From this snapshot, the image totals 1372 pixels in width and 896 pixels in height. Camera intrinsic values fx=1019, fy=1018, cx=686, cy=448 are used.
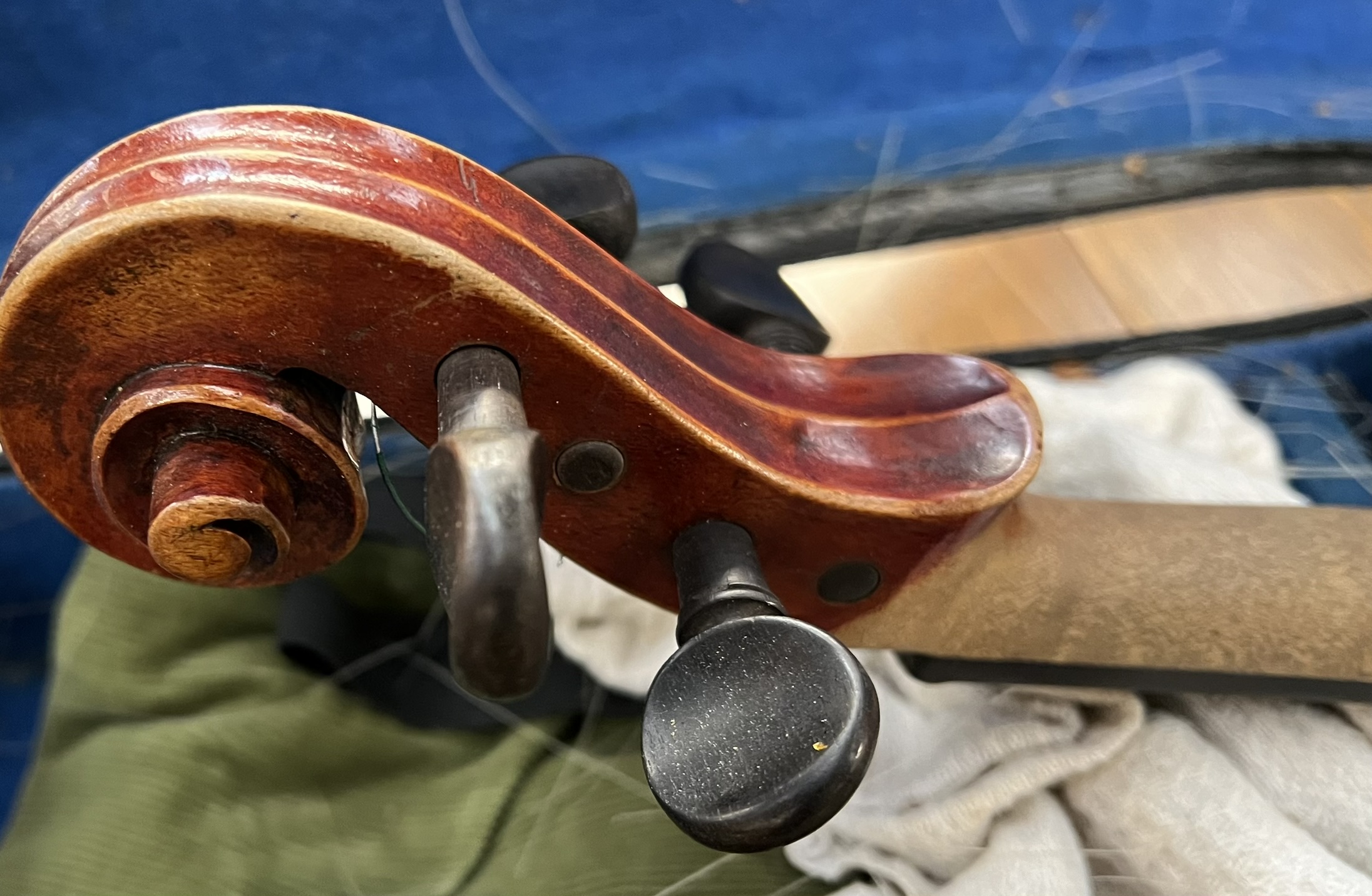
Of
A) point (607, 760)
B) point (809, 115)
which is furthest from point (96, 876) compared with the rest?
point (809, 115)

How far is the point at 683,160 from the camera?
4.12 feet

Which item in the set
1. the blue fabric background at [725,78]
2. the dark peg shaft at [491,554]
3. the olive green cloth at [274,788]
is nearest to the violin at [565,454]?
the dark peg shaft at [491,554]

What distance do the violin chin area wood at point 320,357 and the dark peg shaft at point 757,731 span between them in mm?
108

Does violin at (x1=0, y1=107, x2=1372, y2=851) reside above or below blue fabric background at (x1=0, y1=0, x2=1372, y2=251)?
below

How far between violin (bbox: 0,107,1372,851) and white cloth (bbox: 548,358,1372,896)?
2.7 inches

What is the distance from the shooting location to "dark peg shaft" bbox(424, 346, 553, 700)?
0.89 ft

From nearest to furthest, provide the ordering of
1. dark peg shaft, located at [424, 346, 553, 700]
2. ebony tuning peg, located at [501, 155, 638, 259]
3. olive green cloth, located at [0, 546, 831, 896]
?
dark peg shaft, located at [424, 346, 553, 700] → ebony tuning peg, located at [501, 155, 638, 259] → olive green cloth, located at [0, 546, 831, 896]

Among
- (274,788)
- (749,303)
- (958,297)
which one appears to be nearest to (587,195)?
(749,303)

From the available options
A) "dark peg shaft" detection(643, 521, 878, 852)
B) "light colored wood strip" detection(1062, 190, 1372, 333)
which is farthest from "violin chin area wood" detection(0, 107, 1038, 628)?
"light colored wood strip" detection(1062, 190, 1372, 333)

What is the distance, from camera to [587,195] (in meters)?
0.49

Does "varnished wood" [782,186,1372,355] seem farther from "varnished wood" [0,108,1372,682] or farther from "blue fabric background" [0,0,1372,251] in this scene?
"varnished wood" [0,108,1372,682]

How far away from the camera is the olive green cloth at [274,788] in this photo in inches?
26.0

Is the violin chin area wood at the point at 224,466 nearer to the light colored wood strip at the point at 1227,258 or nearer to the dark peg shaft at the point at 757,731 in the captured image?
the dark peg shaft at the point at 757,731

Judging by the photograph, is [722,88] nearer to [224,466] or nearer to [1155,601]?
[1155,601]
